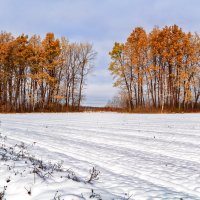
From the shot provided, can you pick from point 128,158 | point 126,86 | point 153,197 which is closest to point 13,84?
point 126,86

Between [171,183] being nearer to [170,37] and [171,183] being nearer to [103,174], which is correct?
[103,174]

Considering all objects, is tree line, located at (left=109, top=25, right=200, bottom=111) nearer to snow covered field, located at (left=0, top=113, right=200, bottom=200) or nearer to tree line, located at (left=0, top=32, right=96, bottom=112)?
tree line, located at (left=0, top=32, right=96, bottom=112)

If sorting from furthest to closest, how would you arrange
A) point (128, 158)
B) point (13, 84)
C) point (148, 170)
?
1. point (13, 84)
2. point (128, 158)
3. point (148, 170)

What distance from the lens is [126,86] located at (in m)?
40.0

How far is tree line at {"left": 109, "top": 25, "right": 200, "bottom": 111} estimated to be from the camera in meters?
37.1

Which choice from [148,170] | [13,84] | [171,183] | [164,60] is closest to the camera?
[171,183]

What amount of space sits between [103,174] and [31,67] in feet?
121

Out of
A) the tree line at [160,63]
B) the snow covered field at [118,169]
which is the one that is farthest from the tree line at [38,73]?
the snow covered field at [118,169]

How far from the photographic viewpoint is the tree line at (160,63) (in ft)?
122

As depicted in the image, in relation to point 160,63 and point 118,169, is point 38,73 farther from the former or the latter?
point 118,169

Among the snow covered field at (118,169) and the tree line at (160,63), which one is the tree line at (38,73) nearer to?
the tree line at (160,63)

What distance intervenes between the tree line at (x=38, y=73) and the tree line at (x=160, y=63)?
338 inches

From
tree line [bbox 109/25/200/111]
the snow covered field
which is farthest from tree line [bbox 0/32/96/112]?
the snow covered field

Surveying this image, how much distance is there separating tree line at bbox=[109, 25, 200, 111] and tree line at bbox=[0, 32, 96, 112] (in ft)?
28.2
